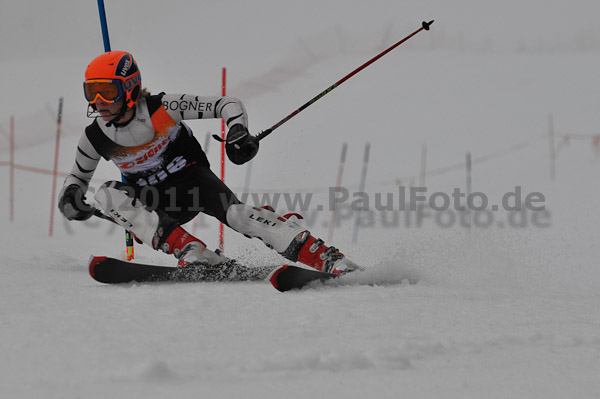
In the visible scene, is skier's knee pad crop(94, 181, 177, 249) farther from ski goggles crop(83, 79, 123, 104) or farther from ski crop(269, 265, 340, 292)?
ski crop(269, 265, 340, 292)

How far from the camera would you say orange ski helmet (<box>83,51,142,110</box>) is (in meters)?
3.50

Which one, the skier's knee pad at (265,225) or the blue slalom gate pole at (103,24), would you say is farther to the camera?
the blue slalom gate pole at (103,24)

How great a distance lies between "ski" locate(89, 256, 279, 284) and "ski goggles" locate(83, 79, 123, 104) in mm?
959

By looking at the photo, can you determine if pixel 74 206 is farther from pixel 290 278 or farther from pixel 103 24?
pixel 103 24

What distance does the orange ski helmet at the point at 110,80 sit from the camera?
138 inches

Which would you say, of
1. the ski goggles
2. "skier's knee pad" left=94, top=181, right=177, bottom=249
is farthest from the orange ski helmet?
"skier's knee pad" left=94, top=181, right=177, bottom=249

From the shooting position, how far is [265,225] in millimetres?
3480

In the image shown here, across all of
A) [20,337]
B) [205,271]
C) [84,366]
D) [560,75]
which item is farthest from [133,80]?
[560,75]

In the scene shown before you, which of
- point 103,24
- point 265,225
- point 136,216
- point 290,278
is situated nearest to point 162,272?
point 136,216

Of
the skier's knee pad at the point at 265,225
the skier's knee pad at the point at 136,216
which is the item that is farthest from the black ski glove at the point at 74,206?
the skier's knee pad at the point at 265,225

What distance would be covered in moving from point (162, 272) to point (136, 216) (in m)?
0.46

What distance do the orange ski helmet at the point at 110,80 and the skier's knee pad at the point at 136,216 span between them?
19.5 inches

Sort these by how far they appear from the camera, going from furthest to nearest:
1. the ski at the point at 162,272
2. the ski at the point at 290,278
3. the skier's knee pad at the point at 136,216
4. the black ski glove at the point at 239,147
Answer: the skier's knee pad at the point at 136,216
the black ski glove at the point at 239,147
the ski at the point at 162,272
the ski at the point at 290,278

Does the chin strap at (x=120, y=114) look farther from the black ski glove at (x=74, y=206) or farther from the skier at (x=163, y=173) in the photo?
the black ski glove at (x=74, y=206)
